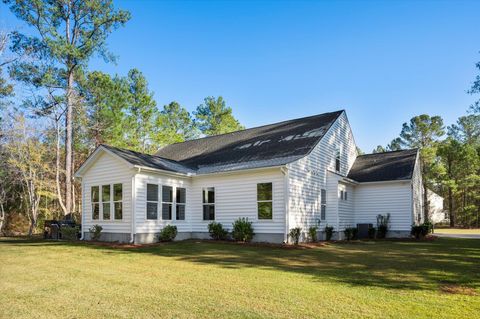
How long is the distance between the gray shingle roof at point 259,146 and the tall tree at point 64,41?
816 cm

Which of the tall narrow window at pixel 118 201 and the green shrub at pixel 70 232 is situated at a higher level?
the tall narrow window at pixel 118 201

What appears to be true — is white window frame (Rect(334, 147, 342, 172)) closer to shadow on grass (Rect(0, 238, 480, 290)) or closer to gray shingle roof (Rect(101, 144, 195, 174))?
gray shingle roof (Rect(101, 144, 195, 174))

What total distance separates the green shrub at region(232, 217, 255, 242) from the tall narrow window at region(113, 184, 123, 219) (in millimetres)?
5495

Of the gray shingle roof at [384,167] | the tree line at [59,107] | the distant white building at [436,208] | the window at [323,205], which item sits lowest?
the distant white building at [436,208]

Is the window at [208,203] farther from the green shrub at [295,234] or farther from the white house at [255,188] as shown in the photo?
the green shrub at [295,234]

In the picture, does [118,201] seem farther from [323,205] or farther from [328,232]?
[328,232]

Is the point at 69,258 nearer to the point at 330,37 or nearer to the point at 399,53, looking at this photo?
the point at 330,37

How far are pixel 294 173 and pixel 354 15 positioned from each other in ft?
24.2

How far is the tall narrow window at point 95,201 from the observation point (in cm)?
1781

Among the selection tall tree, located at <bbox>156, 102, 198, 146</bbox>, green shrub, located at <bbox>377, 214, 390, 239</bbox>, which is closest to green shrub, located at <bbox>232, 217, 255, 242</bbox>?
green shrub, located at <bbox>377, 214, 390, 239</bbox>

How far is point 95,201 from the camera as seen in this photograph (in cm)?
1795

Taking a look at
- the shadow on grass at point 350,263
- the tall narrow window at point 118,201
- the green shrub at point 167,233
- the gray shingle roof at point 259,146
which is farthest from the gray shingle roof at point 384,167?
the tall narrow window at point 118,201

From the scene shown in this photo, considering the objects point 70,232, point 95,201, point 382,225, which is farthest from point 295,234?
point 70,232

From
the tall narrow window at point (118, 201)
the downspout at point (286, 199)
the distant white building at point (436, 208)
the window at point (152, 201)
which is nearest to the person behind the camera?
the downspout at point (286, 199)
